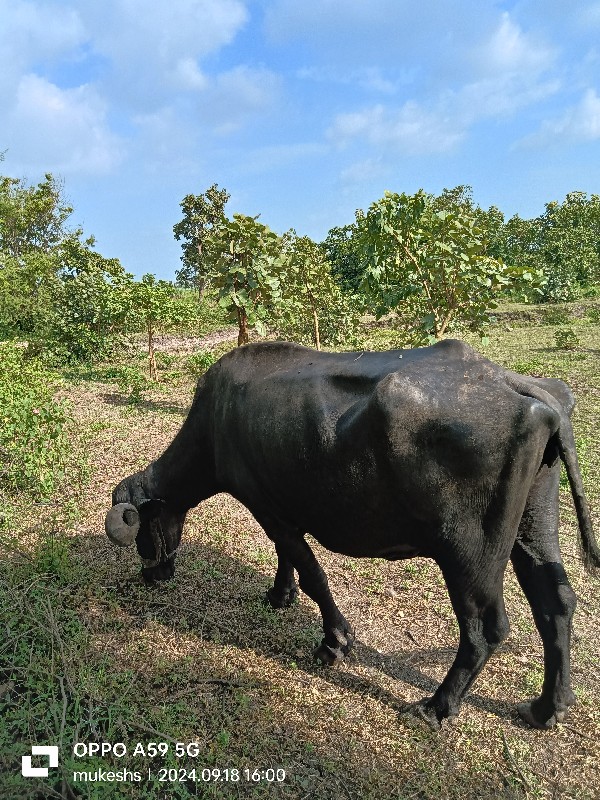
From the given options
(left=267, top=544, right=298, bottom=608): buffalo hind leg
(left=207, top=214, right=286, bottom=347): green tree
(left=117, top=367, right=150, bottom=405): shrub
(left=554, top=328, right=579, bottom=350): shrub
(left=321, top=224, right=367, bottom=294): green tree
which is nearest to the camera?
(left=267, top=544, right=298, bottom=608): buffalo hind leg

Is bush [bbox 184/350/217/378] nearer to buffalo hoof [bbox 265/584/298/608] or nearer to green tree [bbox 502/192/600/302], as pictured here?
buffalo hoof [bbox 265/584/298/608]

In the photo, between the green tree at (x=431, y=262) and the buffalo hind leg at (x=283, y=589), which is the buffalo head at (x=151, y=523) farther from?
the green tree at (x=431, y=262)

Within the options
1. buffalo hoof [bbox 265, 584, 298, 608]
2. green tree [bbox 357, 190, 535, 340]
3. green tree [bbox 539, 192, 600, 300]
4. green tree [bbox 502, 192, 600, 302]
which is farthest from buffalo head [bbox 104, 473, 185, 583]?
green tree [bbox 502, 192, 600, 302]

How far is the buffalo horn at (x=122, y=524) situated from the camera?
12.4ft

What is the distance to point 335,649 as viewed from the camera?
11.8 feet

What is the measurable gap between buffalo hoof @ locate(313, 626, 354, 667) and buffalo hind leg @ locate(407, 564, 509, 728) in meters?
0.60

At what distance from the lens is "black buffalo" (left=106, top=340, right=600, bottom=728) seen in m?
2.69

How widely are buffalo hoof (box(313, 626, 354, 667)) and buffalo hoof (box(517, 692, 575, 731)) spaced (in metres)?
1.06

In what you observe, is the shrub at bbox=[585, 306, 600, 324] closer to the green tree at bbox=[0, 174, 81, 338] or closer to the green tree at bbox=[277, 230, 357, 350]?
the green tree at bbox=[277, 230, 357, 350]

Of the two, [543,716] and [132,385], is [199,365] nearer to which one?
[132,385]

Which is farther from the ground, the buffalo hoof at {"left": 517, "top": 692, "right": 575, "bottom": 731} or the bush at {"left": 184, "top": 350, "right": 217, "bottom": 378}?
the bush at {"left": 184, "top": 350, "right": 217, "bottom": 378}

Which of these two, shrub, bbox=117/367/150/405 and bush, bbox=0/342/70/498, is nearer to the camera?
bush, bbox=0/342/70/498

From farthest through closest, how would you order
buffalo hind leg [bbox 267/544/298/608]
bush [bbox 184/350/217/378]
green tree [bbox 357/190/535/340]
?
bush [bbox 184/350/217/378] < green tree [bbox 357/190/535/340] < buffalo hind leg [bbox 267/544/298/608]

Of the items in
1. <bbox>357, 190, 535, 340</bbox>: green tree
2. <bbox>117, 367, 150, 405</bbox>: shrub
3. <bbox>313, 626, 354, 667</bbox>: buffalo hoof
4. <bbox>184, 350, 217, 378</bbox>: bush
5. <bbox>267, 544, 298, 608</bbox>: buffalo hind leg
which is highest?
<bbox>357, 190, 535, 340</bbox>: green tree
